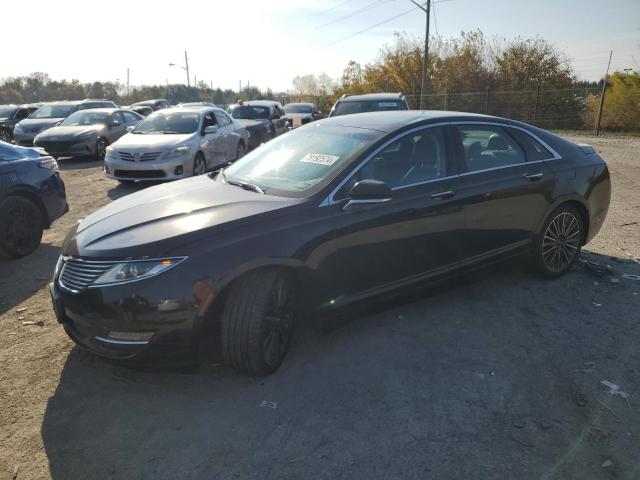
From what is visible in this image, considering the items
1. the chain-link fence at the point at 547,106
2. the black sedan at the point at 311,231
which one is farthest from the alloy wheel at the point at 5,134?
the black sedan at the point at 311,231

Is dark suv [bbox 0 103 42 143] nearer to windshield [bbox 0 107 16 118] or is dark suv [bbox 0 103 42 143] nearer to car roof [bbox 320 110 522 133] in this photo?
windshield [bbox 0 107 16 118]

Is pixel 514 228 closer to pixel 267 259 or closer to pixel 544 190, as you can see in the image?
pixel 544 190

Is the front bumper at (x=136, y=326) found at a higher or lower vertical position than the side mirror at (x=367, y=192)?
lower

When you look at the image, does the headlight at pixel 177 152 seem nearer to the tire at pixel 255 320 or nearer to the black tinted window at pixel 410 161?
the black tinted window at pixel 410 161

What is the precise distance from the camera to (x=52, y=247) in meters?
6.11

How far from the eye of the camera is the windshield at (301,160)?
3564 mm

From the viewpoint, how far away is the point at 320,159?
3.74 meters

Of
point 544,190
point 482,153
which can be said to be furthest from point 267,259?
point 544,190

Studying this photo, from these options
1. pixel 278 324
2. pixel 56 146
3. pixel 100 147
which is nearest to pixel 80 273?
pixel 278 324

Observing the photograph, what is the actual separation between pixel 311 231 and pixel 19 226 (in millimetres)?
4233

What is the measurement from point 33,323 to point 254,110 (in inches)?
504

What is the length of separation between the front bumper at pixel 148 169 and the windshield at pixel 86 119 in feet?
18.7

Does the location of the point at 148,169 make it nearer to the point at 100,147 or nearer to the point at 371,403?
the point at 100,147

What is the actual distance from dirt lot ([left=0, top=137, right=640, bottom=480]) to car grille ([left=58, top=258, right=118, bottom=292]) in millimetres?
680
